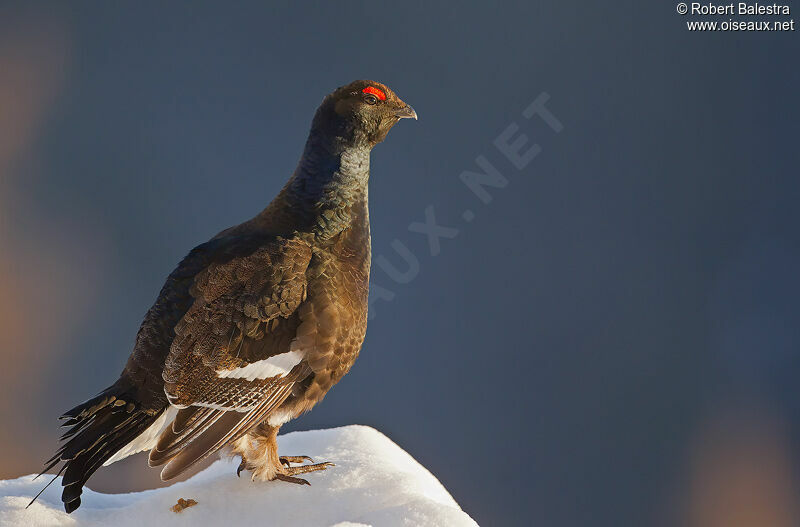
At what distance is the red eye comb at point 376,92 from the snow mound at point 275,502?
532mm

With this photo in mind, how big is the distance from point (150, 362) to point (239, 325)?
12 cm

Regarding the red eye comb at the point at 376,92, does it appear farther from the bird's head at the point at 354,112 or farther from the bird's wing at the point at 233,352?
the bird's wing at the point at 233,352

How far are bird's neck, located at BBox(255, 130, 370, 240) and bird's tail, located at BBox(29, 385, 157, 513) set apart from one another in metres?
0.31

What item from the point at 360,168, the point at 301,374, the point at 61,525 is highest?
the point at 360,168

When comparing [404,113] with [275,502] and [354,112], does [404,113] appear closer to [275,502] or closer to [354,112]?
[354,112]

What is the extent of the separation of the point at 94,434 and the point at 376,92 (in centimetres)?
60

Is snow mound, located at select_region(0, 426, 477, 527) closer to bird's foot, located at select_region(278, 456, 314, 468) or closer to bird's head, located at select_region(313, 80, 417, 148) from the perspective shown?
bird's foot, located at select_region(278, 456, 314, 468)

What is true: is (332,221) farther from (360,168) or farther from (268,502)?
(268,502)

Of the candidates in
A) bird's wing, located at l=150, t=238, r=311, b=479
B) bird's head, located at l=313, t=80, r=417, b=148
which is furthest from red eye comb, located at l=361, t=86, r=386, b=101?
bird's wing, located at l=150, t=238, r=311, b=479

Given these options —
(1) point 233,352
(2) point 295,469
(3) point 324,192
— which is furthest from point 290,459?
(3) point 324,192

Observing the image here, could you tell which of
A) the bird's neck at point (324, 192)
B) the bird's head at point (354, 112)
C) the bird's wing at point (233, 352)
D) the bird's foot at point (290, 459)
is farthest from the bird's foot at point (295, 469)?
the bird's head at point (354, 112)

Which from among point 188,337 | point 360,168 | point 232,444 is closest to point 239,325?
point 188,337

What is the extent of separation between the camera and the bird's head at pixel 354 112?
1.12 m

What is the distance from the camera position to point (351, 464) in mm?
1104
